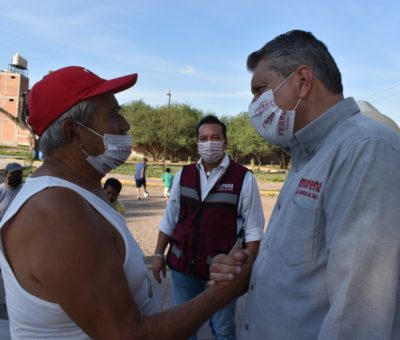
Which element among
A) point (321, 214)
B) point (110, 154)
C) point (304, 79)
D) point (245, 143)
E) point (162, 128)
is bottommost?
point (321, 214)

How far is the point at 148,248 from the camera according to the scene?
28.4ft

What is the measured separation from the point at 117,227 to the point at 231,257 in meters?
0.64

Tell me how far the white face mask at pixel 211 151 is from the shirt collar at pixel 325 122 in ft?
6.73

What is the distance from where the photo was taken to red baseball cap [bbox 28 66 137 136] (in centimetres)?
161

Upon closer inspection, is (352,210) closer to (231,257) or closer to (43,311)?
(231,257)

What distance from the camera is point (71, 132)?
1673 millimetres

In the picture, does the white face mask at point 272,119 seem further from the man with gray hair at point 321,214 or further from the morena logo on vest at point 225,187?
the morena logo on vest at point 225,187

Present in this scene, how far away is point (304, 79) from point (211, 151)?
2.13 meters

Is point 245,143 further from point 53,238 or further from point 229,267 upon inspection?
point 53,238

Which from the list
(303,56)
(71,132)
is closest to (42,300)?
(71,132)

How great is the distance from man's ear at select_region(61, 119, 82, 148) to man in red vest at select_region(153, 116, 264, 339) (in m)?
1.95

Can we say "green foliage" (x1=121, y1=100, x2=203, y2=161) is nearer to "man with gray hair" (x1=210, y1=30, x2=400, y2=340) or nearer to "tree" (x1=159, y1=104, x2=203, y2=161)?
"tree" (x1=159, y1=104, x2=203, y2=161)

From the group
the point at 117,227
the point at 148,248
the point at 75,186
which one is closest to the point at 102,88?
the point at 75,186

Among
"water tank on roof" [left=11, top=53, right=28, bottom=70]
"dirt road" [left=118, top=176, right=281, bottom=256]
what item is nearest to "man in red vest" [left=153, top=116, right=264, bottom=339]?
"dirt road" [left=118, top=176, right=281, bottom=256]
